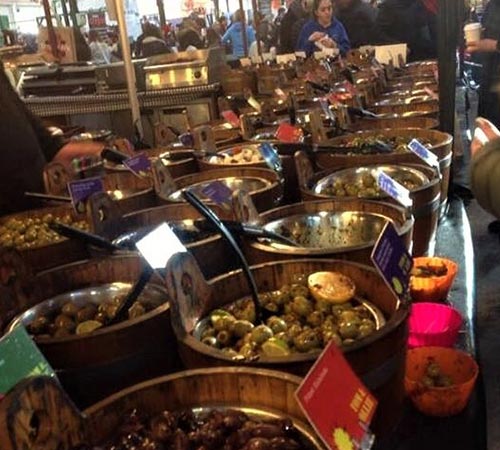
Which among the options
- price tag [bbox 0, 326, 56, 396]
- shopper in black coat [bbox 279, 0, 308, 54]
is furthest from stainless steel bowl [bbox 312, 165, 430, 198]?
shopper in black coat [bbox 279, 0, 308, 54]

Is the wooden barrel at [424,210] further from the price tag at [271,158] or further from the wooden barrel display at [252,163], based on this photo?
the wooden barrel display at [252,163]

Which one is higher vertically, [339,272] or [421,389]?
[339,272]

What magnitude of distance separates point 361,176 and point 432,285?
75 centimetres

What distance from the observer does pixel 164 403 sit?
1.46 m

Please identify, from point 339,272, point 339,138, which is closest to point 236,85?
point 339,138

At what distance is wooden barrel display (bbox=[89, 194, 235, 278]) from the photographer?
2107 millimetres

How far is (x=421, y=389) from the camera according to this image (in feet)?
6.12

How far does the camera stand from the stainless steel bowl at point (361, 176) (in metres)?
2.83

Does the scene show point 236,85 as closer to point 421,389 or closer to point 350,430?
point 421,389

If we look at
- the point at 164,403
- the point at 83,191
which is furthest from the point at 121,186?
the point at 164,403

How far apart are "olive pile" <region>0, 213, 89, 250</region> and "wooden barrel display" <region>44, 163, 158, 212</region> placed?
0.23m

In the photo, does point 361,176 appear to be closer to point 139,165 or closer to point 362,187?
point 362,187

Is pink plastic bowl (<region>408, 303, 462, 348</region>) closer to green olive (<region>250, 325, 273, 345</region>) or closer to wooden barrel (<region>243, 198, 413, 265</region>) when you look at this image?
wooden barrel (<region>243, 198, 413, 265</region>)

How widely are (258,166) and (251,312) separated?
4.68 feet
